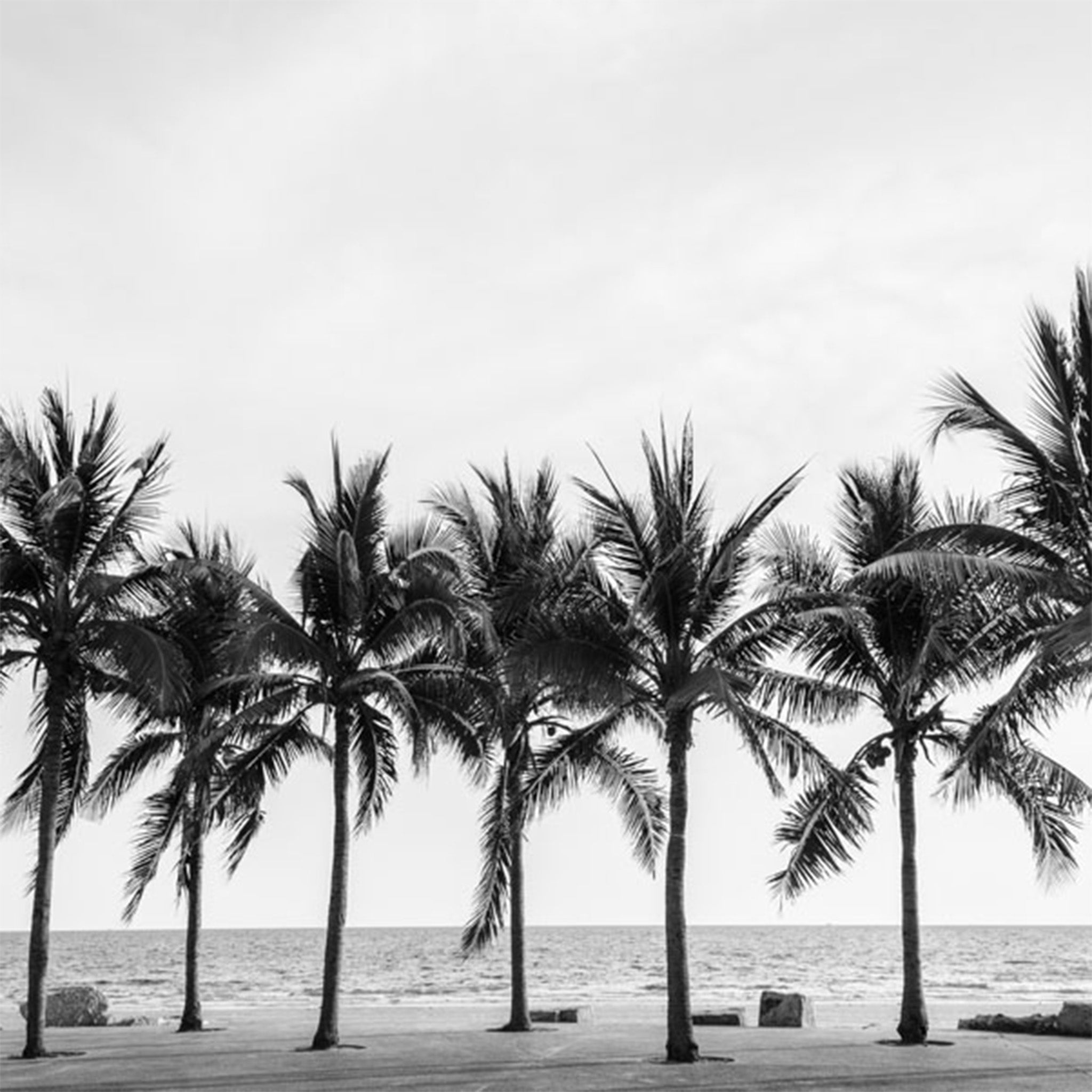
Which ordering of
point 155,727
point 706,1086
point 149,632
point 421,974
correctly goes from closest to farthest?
1. point 706,1086
2. point 149,632
3. point 155,727
4. point 421,974

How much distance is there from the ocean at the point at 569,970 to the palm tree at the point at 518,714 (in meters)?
21.0

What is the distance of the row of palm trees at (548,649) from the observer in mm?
17844

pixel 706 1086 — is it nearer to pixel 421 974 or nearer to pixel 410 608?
pixel 410 608

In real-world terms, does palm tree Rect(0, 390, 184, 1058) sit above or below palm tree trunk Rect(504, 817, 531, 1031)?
above

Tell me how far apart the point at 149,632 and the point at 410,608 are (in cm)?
344

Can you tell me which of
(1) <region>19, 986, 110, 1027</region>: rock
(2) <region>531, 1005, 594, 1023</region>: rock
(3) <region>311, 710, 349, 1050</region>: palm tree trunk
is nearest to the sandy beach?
(3) <region>311, 710, 349, 1050</region>: palm tree trunk

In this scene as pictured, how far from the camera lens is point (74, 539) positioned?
19.7 metres

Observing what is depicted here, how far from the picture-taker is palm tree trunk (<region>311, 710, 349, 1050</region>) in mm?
20109

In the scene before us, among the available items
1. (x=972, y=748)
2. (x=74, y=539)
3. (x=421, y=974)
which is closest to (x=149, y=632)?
(x=74, y=539)

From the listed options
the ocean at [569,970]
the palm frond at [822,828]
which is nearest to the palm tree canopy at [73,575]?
the palm frond at [822,828]

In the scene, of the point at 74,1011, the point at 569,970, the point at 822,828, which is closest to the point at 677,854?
the point at 822,828

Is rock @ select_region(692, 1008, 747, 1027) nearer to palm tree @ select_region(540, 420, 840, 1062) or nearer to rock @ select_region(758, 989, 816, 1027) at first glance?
rock @ select_region(758, 989, 816, 1027)

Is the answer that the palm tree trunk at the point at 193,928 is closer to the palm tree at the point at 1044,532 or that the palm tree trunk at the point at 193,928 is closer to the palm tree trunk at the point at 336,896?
the palm tree trunk at the point at 336,896

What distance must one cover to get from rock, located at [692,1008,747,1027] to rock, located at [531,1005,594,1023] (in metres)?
2.18
